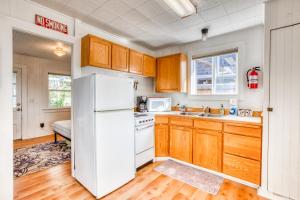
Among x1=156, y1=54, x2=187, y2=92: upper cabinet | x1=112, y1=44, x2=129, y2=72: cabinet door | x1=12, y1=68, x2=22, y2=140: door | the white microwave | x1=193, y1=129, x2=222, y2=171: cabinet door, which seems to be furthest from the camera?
x1=12, y1=68, x2=22, y2=140: door

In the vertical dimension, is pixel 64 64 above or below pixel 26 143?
above

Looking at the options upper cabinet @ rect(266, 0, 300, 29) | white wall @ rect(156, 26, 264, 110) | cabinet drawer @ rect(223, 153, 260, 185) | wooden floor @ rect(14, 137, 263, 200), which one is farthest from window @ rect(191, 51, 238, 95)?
Answer: wooden floor @ rect(14, 137, 263, 200)

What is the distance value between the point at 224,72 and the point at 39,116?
5.69 meters

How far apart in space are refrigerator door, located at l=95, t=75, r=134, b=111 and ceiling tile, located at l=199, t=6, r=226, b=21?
1547mm

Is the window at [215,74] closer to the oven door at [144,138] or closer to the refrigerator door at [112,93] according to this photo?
the oven door at [144,138]

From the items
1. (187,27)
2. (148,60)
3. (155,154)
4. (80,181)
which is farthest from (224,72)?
(80,181)

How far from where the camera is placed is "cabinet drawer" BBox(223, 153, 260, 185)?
6.88ft

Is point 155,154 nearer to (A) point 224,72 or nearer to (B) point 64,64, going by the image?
(A) point 224,72

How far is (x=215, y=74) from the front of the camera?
10.6ft

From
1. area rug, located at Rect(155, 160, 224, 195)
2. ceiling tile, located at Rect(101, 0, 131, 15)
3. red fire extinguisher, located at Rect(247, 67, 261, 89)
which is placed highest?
ceiling tile, located at Rect(101, 0, 131, 15)

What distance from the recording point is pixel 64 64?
5488mm

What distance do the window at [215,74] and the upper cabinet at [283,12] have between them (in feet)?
3.41

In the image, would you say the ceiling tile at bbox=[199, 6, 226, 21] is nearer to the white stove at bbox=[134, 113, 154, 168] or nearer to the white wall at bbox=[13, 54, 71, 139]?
the white stove at bbox=[134, 113, 154, 168]

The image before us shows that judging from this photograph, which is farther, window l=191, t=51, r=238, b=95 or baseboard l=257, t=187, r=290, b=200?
window l=191, t=51, r=238, b=95
